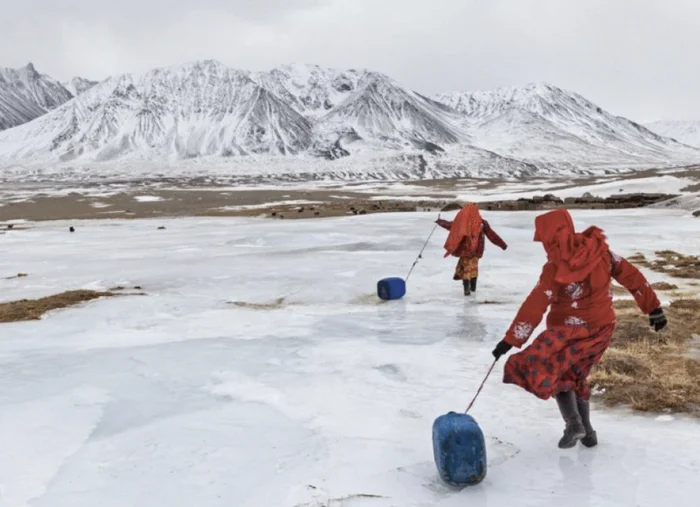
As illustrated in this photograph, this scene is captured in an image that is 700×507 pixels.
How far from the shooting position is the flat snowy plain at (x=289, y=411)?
14.5ft

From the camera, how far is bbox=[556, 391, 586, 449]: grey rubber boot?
15.7ft

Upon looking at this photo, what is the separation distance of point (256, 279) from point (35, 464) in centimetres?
948

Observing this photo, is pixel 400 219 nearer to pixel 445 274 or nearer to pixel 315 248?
pixel 315 248

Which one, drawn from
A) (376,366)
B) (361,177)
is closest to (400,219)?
(376,366)

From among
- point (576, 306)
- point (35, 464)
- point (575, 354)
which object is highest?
point (576, 306)

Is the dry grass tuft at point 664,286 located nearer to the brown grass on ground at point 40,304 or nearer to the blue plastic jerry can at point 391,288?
the blue plastic jerry can at point 391,288

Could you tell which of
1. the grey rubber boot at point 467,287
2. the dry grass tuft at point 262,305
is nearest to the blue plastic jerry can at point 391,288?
the grey rubber boot at point 467,287

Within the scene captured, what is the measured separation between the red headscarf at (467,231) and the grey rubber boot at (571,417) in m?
6.70

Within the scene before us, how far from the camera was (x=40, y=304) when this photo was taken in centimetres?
1168

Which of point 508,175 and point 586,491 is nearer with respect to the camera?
point 586,491

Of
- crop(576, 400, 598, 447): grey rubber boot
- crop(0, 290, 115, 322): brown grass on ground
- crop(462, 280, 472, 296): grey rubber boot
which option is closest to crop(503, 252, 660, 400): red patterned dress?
crop(576, 400, 598, 447): grey rubber boot

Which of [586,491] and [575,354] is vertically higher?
[575,354]

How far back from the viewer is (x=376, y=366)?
7.36m

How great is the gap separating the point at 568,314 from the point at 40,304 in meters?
10.3
